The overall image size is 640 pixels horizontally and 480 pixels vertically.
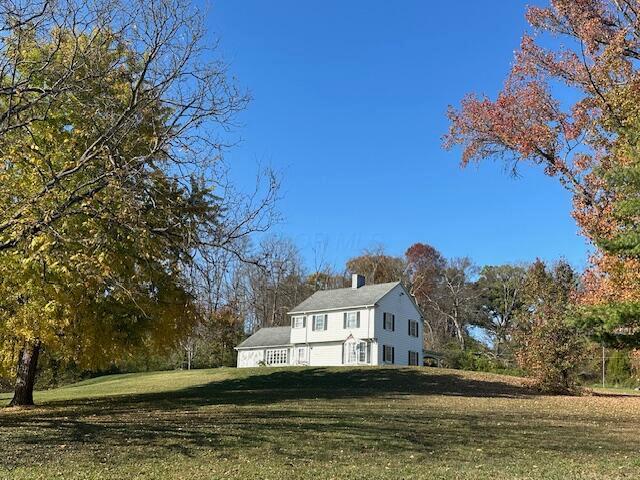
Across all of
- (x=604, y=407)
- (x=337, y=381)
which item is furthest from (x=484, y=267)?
(x=604, y=407)

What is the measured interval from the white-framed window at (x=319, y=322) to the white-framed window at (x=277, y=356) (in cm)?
415

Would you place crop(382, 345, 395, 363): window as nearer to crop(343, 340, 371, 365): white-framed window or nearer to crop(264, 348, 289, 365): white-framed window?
crop(343, 340, 371, 365): white-framed window

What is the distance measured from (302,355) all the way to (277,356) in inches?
126

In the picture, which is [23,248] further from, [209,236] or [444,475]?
[444,475]

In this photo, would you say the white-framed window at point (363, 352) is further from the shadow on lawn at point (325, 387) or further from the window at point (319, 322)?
the shadow on lawn at point (325, 387)

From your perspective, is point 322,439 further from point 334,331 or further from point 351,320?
point 334,331

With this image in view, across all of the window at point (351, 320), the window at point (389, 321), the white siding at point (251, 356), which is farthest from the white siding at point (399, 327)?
the white siding at point (251, 356)

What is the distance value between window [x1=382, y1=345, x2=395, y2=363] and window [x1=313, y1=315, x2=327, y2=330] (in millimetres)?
4782

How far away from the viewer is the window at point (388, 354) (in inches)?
1558

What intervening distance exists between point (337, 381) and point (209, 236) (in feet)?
68.7

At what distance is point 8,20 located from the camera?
7.89m

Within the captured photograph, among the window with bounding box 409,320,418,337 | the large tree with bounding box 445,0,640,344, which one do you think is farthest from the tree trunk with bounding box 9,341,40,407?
the window with bounding box 409,320,418,337

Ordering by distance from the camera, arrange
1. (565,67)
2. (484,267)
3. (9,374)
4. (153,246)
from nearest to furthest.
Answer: (153,246), (9,374), (565,67), (484,267)

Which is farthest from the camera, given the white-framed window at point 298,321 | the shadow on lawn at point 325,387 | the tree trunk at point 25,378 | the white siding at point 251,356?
the white siding at point 251,356
